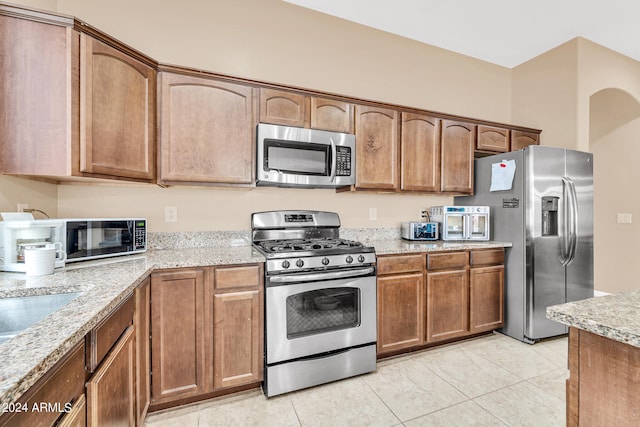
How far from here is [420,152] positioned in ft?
9.19

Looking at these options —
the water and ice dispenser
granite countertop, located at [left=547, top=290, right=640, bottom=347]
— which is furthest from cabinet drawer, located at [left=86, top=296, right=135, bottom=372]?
the water and ice dispenser

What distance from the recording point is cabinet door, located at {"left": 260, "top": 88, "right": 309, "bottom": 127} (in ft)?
7.33

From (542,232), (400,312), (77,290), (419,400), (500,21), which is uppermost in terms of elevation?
(500,21)

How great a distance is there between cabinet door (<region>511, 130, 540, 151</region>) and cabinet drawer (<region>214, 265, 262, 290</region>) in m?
3.07

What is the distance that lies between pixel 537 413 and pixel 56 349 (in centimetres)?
234

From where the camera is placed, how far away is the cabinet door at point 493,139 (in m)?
3.07

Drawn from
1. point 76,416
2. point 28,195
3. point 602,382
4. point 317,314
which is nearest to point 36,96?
point 28,195

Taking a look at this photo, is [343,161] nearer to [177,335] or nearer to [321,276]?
[321,276]

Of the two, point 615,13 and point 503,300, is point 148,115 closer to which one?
point 503,300

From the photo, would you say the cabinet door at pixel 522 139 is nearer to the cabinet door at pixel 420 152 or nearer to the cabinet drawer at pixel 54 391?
the cabinet door at pixel 420 152

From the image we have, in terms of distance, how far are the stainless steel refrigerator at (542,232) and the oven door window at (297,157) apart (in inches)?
69.4

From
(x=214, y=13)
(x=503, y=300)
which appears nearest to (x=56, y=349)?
(x=214, y=13)

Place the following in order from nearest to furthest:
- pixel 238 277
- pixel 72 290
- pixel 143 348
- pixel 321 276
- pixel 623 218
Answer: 1. pixel 72 290
2. pixel 143 348
3. pixel 238 277
4. pixel 321 276
5. pixel 623 218

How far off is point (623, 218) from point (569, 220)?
177 cm
